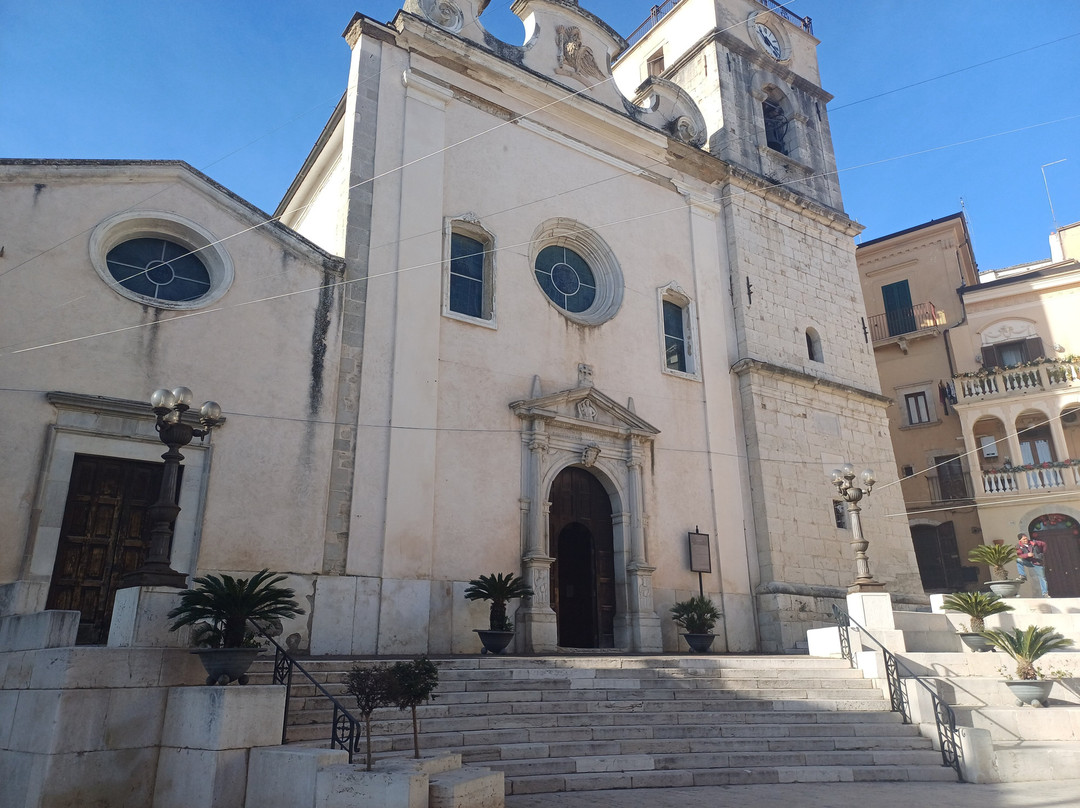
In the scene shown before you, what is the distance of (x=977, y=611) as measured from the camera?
12.7 metres

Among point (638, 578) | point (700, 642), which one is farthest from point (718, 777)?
point (638, 578)

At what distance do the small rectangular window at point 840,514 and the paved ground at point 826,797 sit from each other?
9.27 m

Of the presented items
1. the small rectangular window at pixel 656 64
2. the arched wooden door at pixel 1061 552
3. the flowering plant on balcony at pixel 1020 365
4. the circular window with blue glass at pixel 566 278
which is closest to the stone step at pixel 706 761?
the circular window with blue glass at pixel 566 278

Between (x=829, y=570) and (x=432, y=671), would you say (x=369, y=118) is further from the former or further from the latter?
(x=829, y=570)

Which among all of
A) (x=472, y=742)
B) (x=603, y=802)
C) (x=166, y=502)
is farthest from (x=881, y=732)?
(x=166, y=502)

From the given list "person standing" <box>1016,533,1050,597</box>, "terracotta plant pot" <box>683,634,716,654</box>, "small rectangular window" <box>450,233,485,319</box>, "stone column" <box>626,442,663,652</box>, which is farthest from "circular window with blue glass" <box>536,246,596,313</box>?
"person standing" <box>1016,533,1050,597</box>

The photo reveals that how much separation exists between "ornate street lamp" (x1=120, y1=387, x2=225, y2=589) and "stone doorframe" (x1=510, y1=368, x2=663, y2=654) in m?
6.24

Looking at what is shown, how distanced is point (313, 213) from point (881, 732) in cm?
1441

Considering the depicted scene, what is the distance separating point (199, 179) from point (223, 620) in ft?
24.1

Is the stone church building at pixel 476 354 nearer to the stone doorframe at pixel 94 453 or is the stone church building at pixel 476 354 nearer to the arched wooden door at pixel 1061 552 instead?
the stone doorframe at pixel 94 453

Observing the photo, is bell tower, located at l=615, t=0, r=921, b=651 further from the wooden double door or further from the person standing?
the wooden double door

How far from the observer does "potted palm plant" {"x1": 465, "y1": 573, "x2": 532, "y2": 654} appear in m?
11.9

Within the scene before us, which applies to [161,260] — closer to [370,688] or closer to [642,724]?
[370,688]

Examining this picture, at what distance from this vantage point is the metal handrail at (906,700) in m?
9.20
